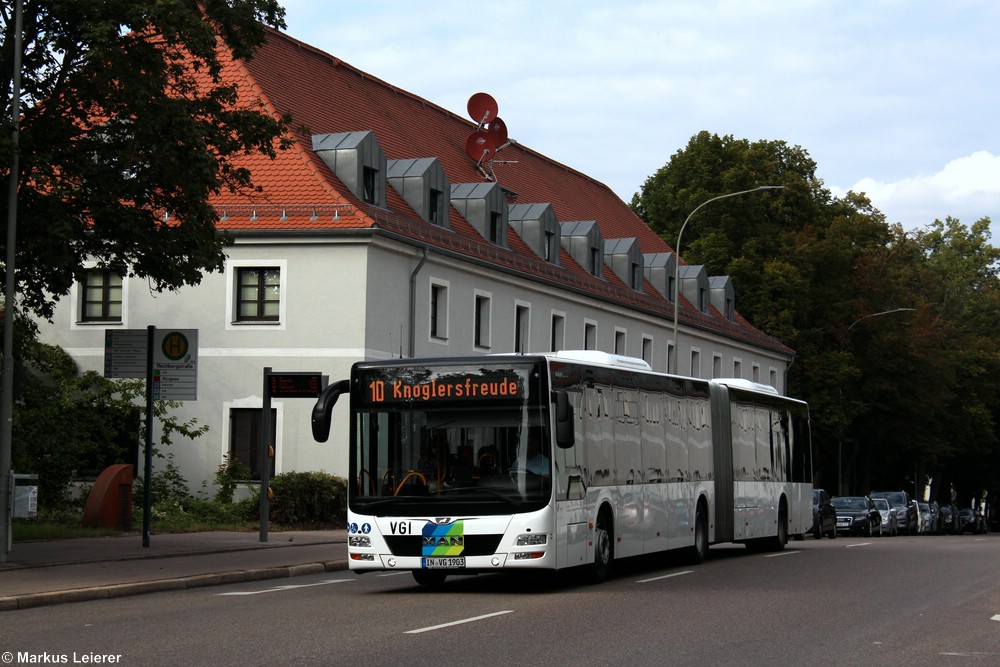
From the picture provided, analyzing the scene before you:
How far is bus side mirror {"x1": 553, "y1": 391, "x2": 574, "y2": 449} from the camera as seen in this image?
17.2m

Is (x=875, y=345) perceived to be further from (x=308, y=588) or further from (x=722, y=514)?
(x=308, y=588)

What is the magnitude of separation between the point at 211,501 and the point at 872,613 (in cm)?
2279

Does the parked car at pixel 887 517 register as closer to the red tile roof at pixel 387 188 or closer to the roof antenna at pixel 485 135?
the red tile roof at pixel 387 188

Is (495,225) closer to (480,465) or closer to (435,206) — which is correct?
(435,206)

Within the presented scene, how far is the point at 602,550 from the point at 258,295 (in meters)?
19.2

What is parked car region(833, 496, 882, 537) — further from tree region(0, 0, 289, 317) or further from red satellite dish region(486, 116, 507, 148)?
tree region(0, 0, 289, 317)

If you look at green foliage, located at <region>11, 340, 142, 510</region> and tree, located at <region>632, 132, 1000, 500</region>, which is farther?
tree, located at <region>632, 132, 1000, 500</region>

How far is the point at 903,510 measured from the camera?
186ft

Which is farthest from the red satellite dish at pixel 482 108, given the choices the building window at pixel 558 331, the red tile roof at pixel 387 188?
the building window at pixel 558 331

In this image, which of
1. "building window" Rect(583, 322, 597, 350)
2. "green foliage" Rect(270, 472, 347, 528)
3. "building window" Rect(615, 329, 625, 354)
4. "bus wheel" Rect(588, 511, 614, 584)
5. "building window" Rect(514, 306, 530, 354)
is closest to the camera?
"bus wheel" Rect(588, 511, 614, 584)

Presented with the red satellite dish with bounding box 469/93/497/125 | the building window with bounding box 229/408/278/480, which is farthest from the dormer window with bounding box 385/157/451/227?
the red satellite dish with bounding box 469/93/497/125

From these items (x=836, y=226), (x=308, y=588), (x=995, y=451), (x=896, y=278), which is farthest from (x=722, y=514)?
(x=995, y=451)

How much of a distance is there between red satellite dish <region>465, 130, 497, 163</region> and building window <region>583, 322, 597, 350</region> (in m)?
6.73

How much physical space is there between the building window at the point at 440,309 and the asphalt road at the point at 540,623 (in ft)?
61.8
